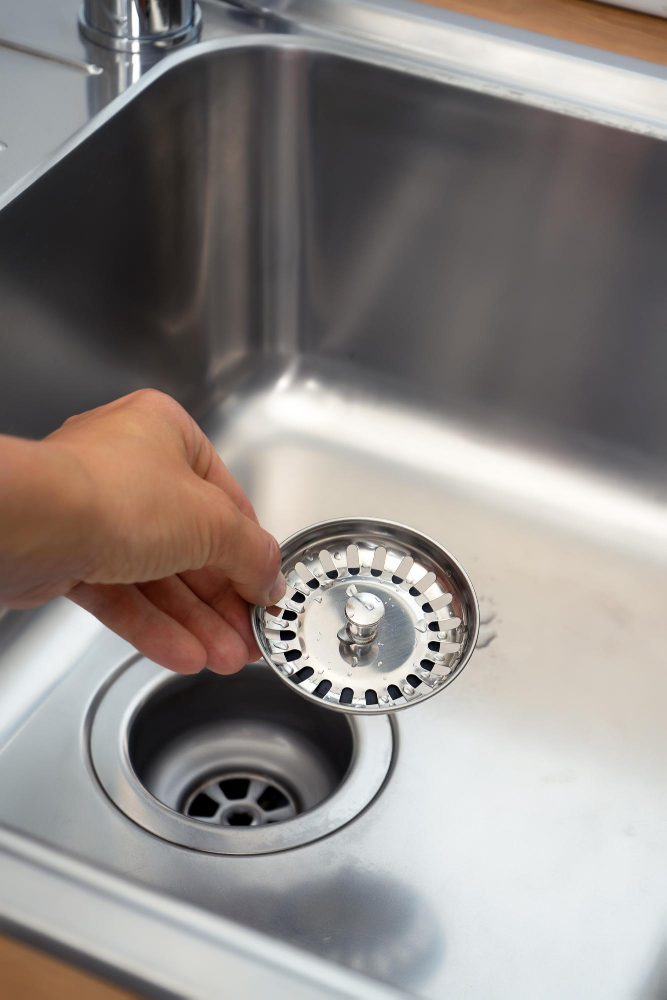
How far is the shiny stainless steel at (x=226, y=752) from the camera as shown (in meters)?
0.56

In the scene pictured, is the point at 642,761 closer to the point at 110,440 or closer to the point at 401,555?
the point at 401,555

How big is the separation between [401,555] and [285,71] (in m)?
0.35

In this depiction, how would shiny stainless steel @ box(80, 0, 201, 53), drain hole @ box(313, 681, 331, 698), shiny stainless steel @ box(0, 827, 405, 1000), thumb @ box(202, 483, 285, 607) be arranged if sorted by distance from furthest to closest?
shiny stainless steel @ box(80, 0, 201, 53) → drain hole @ box(313, 681, 331, 698) → thumb @ box(202, 483, 285, 607) → shiny stainless steel @ box(0, 827, 405, 1000)

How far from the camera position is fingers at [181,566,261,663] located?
55 centimetres

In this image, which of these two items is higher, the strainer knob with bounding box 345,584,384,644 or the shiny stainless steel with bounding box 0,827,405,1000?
the shiny stainless steel with bounding box 0,827,405,1000

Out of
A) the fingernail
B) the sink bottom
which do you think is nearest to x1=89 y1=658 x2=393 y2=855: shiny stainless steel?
the sink bottom

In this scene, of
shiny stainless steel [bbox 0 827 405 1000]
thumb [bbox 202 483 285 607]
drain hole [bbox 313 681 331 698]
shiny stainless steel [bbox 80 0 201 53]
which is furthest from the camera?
Answer: shiny stainless steel [bbox 80 0 201 53]

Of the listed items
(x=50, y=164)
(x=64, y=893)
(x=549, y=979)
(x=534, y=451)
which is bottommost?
(x=549, y=979)

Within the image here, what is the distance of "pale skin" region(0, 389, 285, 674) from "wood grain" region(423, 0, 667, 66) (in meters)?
0.44

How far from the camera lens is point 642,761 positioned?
606 mm

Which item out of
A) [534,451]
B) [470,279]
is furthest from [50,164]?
[534,451]

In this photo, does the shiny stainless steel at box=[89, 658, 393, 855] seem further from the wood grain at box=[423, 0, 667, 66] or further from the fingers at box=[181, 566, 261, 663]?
the wood grain at box=[423, 0, 667, 66]

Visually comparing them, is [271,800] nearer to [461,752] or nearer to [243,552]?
[461,752]

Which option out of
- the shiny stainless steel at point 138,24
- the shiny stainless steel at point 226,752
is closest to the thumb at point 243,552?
the shiny stainless steel at point 226,752
